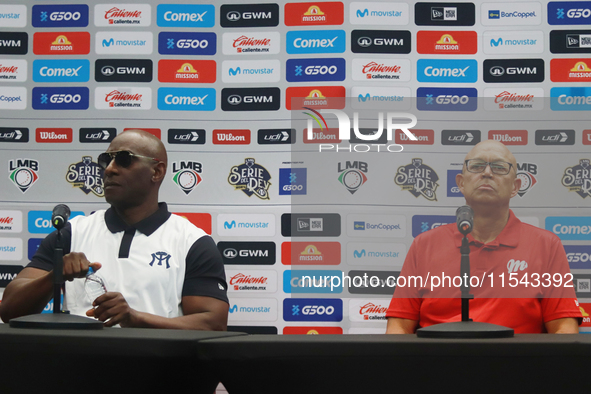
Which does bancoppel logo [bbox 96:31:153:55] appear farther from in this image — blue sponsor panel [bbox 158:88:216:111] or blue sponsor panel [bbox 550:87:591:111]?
blue sponsor panel [bbox 550:87:591:111]

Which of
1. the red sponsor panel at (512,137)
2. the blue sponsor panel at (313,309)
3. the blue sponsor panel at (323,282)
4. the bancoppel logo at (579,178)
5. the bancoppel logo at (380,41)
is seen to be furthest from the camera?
the bancoppel logo at (380,41)

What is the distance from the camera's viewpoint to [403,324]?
1.80 metres

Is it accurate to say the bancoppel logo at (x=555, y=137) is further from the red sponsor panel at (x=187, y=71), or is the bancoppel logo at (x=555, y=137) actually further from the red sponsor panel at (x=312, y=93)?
the red sponsor panel at (x=187, y=71)

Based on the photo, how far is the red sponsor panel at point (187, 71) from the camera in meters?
2.40

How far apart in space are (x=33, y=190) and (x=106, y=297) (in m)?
1.27

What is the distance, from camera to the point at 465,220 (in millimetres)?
1052

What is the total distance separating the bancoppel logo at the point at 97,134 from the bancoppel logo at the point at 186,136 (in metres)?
0.28

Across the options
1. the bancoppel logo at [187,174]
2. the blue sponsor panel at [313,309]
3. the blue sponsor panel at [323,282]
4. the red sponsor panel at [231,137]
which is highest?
the red sponsor panel at [231,137]

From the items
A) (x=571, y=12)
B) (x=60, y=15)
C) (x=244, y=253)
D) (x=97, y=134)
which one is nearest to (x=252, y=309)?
(x=244, y=253)

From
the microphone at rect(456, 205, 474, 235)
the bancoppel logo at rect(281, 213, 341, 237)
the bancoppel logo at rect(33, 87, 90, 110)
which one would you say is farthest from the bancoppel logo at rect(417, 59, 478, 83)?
the bancoppel logo at rect(33, 87, 90, 110)

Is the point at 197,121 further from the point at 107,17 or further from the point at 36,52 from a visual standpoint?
the point at 36,52

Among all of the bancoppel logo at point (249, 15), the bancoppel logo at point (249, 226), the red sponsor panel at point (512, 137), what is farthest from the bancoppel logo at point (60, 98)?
the red sponsor panel at point (512, 137)

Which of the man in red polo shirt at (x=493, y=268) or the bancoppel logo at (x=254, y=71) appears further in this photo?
the bancoppel logo at (x=254, y=71)

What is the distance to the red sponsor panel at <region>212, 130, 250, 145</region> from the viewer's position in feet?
7.70
